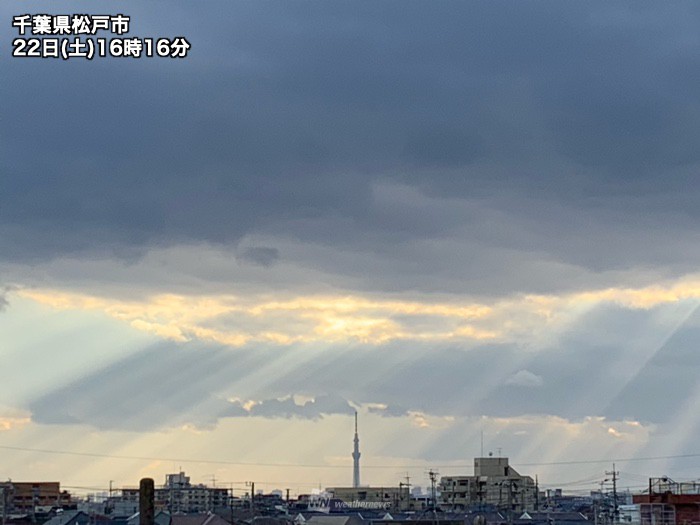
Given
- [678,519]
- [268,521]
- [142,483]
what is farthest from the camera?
[268,521]

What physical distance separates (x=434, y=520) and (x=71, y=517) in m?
50.2

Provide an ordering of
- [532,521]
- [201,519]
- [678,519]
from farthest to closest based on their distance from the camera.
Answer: [532,521]
[201,519]
[678,519]

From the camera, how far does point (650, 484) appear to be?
402 ft

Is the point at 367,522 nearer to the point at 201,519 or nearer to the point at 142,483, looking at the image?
the point at 201,519

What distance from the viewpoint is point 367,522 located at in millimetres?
183625

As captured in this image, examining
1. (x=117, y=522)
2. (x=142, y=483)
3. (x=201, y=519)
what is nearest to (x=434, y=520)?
(x=201, y=519)

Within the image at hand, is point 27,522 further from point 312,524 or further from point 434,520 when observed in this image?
point 434,520

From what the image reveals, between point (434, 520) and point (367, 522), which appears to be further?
point (367, 522)

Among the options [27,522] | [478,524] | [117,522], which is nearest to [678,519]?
[478,524]

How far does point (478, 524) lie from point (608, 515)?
102m

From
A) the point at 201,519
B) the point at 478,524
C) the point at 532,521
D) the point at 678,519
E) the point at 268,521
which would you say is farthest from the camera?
the point at 532,521

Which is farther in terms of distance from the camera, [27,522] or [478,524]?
[27,522]

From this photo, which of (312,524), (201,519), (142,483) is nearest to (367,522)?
(312,524)

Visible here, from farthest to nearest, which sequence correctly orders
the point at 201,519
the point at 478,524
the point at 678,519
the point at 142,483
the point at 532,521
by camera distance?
the point at 532,521, the point at 201,519, the point at 678,519, the point at 478,524, the point at 142,483
